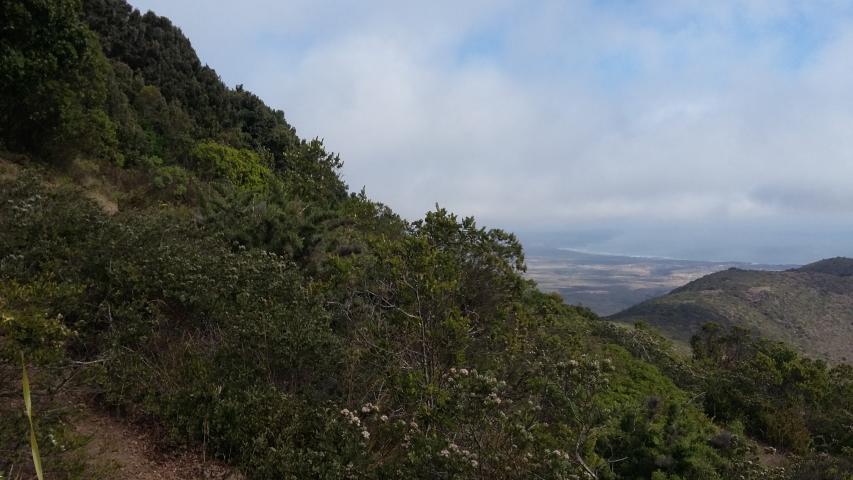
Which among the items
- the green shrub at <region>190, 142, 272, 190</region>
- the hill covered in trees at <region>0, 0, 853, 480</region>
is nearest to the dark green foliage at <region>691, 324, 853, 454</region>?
the hill covered in trees at <region>0, 0, 853, 480</region>

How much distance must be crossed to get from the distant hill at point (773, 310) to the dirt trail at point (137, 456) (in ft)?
129

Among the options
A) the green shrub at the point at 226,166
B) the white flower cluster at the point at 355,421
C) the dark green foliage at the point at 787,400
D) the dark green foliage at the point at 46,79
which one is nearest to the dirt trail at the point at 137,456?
the white flower cluster at the point at 355,421

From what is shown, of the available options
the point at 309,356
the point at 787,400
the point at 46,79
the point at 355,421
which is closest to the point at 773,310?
the point at 787,400

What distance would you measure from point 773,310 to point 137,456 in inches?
2314

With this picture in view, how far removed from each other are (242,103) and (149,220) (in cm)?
3026

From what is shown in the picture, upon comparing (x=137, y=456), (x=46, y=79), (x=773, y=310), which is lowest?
(x=773, y=310)

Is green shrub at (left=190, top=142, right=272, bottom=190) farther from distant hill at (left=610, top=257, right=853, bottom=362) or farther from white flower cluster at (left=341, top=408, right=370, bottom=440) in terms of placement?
distant hill at (left=610, top=257, right=853, bottom=362)

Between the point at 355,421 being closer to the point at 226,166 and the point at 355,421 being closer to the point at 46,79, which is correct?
the point at 46,79

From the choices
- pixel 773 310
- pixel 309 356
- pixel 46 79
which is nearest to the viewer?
pixel 309 356

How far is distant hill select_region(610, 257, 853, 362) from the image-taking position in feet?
142

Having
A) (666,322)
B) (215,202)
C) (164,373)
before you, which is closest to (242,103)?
(215,202)

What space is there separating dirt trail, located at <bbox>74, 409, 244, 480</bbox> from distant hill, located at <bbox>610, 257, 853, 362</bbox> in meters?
39.2

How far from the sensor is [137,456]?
4.18m

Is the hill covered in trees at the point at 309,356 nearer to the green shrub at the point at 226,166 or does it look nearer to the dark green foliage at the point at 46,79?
the dark green foliage at the point at 46,79
